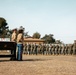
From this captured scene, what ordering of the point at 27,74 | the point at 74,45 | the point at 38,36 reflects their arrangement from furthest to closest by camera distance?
the point at 38,36, the point at 74,45, the point at 27,74

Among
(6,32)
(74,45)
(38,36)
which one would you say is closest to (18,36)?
(74,45)

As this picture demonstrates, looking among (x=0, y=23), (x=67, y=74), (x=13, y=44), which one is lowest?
(x=67, y=74)

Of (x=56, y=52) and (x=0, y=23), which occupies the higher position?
(x=0, y=23)

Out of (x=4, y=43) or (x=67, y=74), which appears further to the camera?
(x=4, y=43)

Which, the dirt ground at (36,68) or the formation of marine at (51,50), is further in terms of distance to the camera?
A: the formation of marine at (51,50)

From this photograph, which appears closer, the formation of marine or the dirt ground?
the dirt ground

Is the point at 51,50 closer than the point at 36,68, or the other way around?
the point at 36,68

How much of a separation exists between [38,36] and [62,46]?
65799mm

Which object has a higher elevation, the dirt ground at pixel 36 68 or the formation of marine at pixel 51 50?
the formation of marine at pixel 51 50

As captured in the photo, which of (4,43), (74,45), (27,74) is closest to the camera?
(27,74)

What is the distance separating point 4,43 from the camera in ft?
53.0

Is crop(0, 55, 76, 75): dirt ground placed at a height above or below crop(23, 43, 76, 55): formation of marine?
below

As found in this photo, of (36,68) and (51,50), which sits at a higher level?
(51,50)

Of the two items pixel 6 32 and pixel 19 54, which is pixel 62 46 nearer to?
pixel 19 54
